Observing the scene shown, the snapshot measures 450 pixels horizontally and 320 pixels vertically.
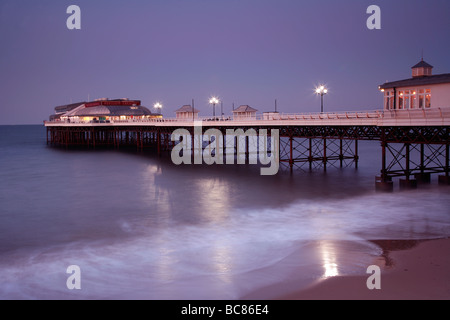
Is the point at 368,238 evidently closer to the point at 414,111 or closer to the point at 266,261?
the point at 266,261

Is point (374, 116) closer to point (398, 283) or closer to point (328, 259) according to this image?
point (328, 259)

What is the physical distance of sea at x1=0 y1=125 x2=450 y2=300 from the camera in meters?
12.9

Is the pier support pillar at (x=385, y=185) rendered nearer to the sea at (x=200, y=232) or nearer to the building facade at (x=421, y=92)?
the sea at (x=200, y=232)

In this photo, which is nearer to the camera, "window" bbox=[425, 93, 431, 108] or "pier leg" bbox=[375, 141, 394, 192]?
"window" bbox=[425, 93, 431, 108]

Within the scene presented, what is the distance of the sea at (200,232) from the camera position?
507 inches

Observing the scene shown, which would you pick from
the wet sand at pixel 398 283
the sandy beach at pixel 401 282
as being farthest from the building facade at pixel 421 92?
the wet sand at pixel 398 283

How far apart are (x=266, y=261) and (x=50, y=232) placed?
392 inches

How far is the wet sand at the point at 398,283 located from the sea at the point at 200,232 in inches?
18.8

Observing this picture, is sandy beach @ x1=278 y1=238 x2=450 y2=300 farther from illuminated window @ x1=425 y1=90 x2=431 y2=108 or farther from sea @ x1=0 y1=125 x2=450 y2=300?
illuminated window @ x1=425 y1=90 x2=431 y2=108

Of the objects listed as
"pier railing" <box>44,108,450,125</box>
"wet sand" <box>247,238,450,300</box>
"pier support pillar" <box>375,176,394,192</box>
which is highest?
"pier railing" <box>44,108,450,125</box>

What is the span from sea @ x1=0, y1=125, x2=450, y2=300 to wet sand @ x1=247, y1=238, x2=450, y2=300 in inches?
18.8

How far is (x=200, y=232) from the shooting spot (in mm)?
18734

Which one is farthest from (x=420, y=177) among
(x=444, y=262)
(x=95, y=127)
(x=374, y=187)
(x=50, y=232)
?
(x=95, y=127)

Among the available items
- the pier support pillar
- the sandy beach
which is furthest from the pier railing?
the sandy beach
